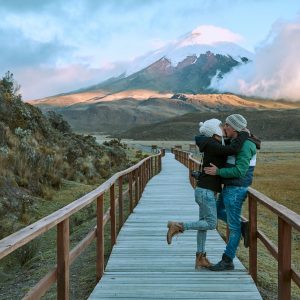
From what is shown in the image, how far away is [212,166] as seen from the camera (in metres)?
6.53

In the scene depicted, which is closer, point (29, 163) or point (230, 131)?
point (230, 131)

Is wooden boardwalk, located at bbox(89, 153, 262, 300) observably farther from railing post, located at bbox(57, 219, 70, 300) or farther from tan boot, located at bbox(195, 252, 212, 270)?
railing post, located at bbox(57, 219, 70, 300)

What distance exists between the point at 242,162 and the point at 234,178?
27 centimetres

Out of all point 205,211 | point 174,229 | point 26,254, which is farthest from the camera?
point 26,254

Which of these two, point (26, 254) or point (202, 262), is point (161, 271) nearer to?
point (202, 262)

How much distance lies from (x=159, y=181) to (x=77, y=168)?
10.2ft

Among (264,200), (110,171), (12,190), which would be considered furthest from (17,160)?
(264,200)

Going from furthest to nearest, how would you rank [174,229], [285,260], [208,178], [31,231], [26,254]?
1. [26,254]
2. [174,229]
3. [208,178]
4. [285,260]
5. [31,231]

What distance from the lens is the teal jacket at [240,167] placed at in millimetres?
6273

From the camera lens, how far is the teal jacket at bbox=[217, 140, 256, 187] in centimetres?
627

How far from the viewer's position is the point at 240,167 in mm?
6273

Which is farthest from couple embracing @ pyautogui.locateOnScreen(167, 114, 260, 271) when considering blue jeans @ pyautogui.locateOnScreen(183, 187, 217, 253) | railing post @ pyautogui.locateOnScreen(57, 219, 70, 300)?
railing post @ pyautogui.locateOnScreen(57, 219, 70, 300)

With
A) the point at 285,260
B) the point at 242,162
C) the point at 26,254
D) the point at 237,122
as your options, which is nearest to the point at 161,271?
the point at 242,162

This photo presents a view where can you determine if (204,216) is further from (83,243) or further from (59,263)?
(59,263)
